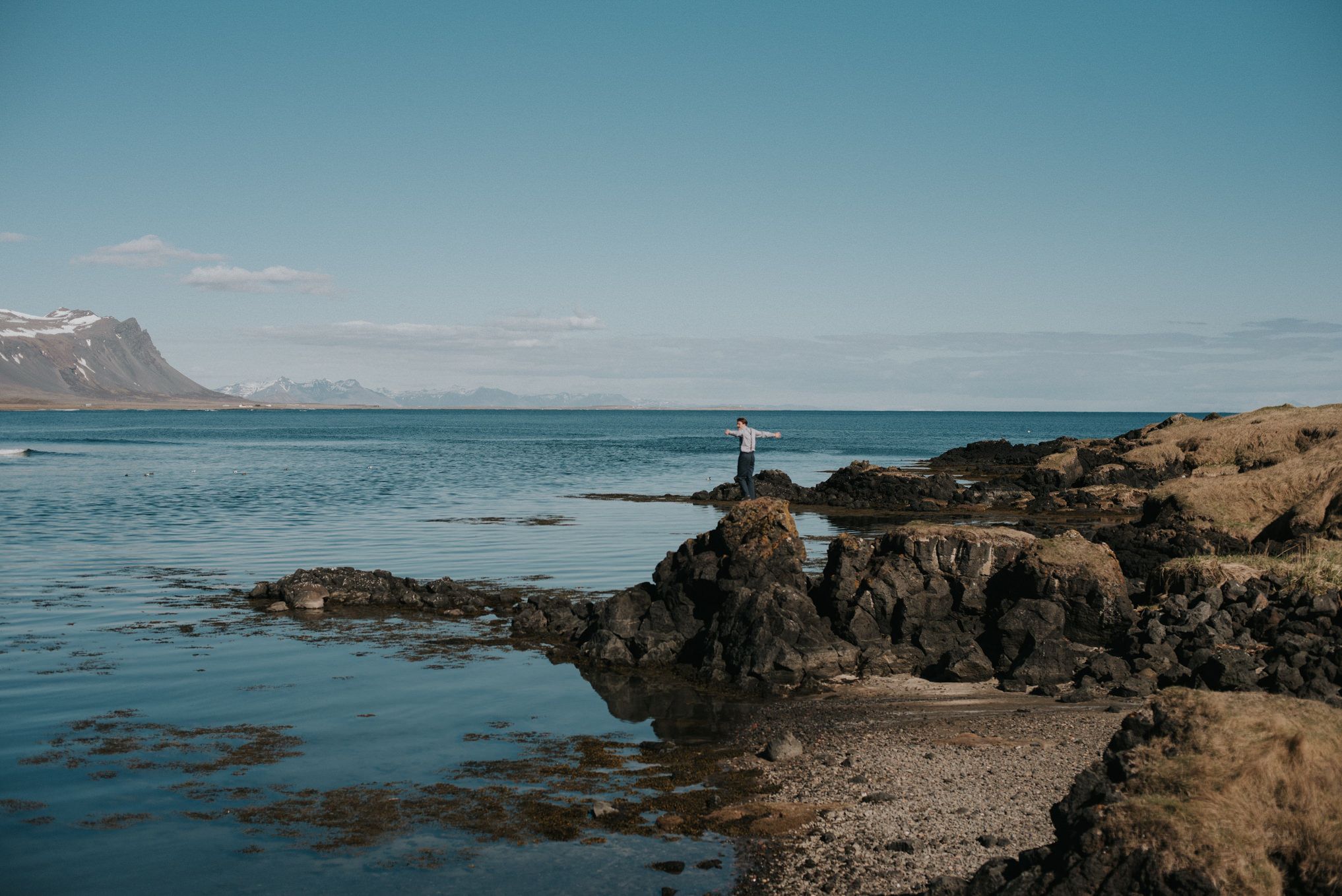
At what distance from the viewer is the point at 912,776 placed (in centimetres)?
1109

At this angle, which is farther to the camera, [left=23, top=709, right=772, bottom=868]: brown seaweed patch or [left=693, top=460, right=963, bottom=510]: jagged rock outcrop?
[left=693, top=460, right=963, bottom=510]: jagged rock outcrop

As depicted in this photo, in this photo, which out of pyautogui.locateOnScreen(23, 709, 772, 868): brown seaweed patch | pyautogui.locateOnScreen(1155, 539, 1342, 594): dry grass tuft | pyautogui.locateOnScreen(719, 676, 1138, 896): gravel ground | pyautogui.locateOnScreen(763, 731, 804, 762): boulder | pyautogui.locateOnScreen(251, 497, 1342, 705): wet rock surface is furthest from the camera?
pyautogui.locateOnScreen(1155, 539, 1342, 594): dry grass tuft

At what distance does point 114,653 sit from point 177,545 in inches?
565

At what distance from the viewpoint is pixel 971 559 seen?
61.2ft

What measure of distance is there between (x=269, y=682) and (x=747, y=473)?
19.5 metres

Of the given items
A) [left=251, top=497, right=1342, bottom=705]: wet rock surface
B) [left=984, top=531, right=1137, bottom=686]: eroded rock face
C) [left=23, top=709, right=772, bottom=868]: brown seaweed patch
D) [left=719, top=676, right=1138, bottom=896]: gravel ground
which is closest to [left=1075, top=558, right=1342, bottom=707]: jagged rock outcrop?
[left=251, top=497, right=1342, bottom=705]: wet rock surface

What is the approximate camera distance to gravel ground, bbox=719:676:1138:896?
345 inches

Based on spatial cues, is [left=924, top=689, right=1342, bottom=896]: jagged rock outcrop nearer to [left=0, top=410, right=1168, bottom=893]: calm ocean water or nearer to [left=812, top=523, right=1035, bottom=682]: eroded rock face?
[left=0, top=410, right=1168, bottom=893]: calm ocean water

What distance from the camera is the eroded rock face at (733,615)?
1579 cm

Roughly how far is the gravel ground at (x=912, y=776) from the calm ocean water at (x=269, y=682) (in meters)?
0.96

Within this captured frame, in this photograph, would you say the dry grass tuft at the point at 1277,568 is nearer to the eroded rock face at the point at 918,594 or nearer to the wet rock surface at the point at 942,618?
the wet rock surface at the point at 942,618

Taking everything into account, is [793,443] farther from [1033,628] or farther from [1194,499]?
[1033,628]

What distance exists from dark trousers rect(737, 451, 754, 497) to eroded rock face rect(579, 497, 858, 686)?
40.2ft

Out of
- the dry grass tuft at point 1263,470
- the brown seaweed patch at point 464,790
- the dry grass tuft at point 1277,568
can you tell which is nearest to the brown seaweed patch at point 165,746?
the brown seaweed patch at point 464,790
